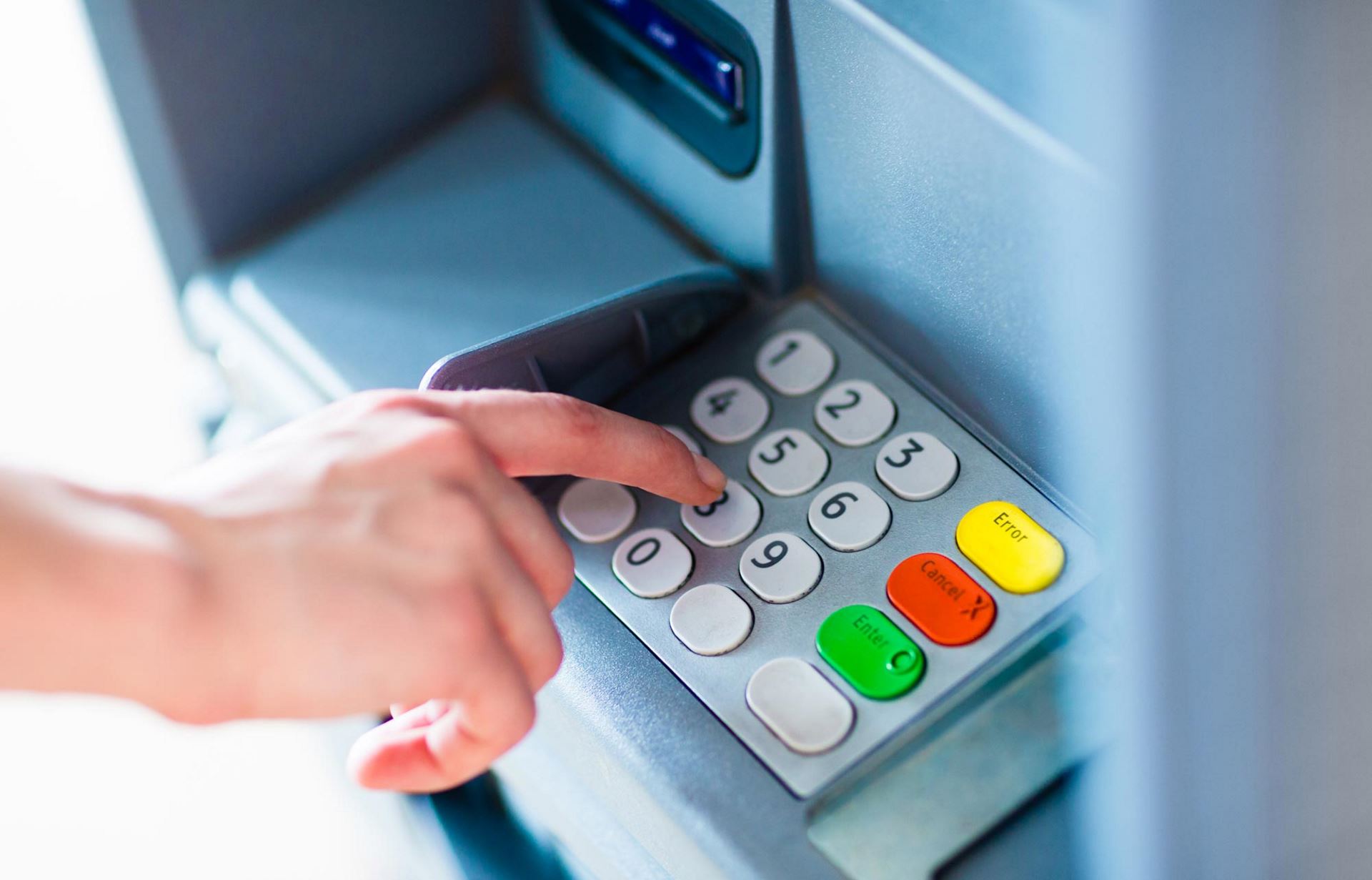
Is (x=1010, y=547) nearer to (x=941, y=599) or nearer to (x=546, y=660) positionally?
(x=941, y=599)

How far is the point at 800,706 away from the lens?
0.55 m

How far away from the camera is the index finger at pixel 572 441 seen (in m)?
0.55

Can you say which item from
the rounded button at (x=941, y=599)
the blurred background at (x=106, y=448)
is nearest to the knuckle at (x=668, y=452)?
the rounded button at (x=941, y=599)

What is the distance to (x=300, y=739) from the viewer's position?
844mm

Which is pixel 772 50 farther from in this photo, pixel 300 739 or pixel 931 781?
pixel 300 739

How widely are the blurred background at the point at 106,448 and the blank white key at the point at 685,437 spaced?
300 millimetres

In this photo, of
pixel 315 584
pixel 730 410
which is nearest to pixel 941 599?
pixel 730 410

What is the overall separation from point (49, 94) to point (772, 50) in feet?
2.24

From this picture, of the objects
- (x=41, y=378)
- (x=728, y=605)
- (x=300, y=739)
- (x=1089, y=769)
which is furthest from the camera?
(x=41, y=378)

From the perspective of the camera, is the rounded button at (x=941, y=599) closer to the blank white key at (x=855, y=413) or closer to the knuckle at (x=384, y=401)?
the blank white key at (x=855, y=413)

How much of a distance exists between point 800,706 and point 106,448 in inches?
32.3

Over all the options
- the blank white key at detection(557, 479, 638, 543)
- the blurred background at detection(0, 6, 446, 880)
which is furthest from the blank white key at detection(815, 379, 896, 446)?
the blurred background at detection(0, 6, 446, 880)

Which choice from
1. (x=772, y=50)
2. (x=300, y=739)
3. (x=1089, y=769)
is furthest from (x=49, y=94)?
(x=1089, y=769)

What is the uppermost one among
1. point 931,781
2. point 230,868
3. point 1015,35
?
point 1015,35
